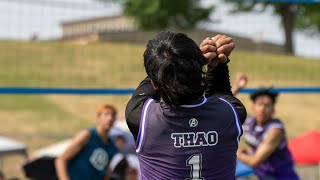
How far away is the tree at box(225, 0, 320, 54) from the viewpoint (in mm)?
27594

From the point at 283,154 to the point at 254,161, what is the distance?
12.1 inches

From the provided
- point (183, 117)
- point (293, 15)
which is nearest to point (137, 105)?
point (183, 117)

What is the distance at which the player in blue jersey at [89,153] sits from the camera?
A: 6.18 m

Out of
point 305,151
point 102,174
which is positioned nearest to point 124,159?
point 102,174

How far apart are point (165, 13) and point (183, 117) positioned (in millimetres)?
29464

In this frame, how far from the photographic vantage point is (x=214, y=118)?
8.38 ft

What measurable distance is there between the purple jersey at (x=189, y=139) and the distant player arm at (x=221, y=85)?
10 cm

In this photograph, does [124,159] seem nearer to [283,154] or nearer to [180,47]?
[283,154]

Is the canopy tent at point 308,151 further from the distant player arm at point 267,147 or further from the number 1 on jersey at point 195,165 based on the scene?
the number 1 on jersey at point 195,165

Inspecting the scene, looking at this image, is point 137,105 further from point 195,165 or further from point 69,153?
point 69,153

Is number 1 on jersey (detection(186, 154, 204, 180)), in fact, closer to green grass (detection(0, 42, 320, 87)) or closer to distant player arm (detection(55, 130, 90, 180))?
distant player arm (detection(55, 130, 90, 180))

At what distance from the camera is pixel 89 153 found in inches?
245

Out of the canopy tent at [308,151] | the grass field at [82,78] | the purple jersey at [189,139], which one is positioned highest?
the grass field at [82,78]

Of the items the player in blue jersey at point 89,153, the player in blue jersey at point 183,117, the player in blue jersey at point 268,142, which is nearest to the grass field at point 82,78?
the player in blue jersey at point 89,153
